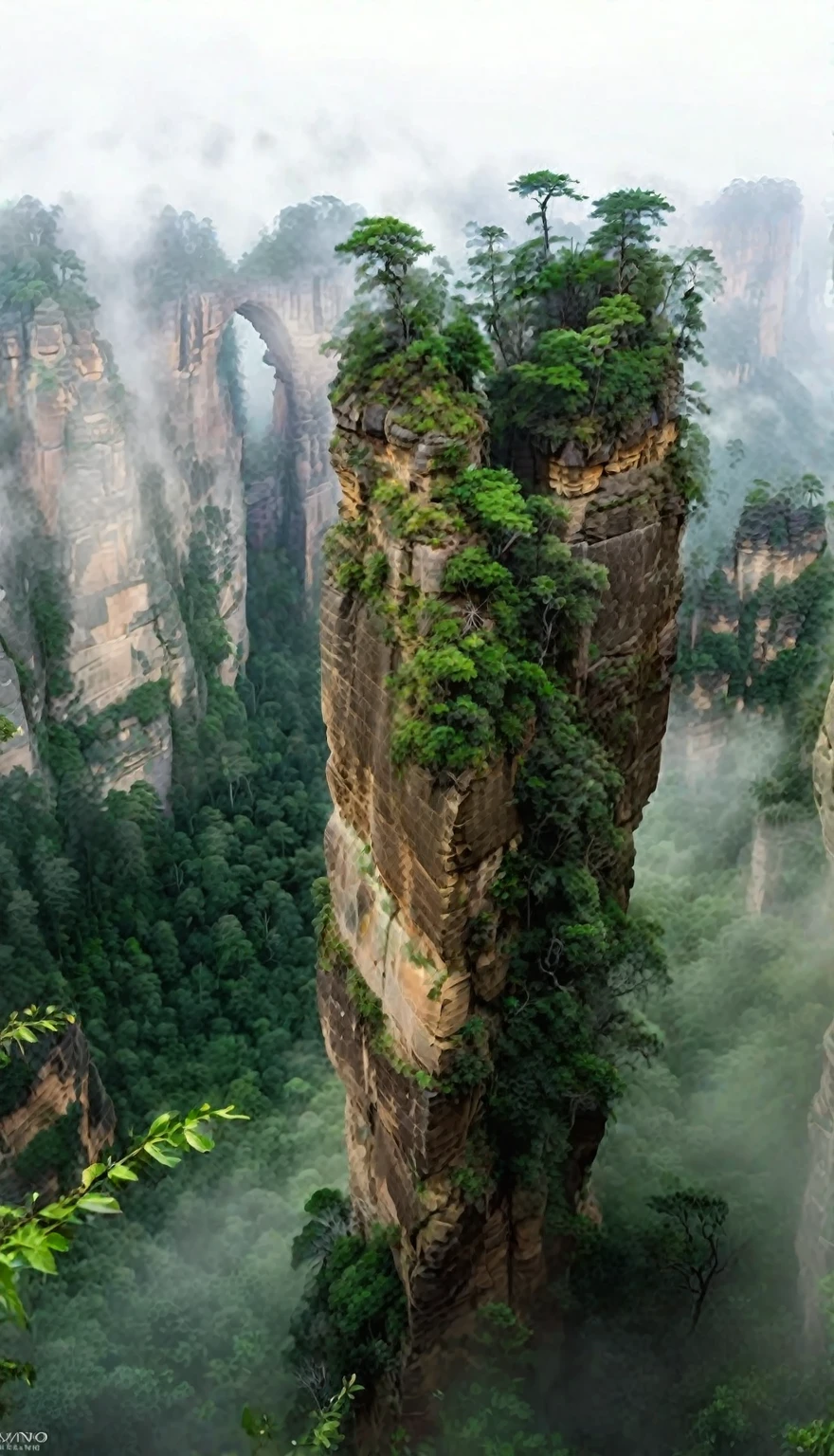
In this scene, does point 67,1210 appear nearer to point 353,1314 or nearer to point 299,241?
point 353,1314

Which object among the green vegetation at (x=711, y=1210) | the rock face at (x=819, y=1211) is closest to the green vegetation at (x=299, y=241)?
the green vegetation at (x=711, y=1210)

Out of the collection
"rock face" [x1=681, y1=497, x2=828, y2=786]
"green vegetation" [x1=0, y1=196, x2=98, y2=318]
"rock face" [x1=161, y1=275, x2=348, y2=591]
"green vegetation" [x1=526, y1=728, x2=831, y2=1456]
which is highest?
"green vegetation" [x1=0, y1=196, x2=98, y2=318]

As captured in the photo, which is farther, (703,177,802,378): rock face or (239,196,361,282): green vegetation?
(703,177,802,378): rock face

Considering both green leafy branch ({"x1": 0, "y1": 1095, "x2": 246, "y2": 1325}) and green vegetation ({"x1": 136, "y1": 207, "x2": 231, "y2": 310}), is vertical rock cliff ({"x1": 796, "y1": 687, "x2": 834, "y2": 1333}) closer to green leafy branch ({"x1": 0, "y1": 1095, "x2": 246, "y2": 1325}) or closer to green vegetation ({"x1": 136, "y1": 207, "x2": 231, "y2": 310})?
green leafy branch ({"x1": 0, "y1": 1095, "x2": 246, "y2": 1325})

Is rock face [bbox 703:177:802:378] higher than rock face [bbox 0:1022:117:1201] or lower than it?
higher

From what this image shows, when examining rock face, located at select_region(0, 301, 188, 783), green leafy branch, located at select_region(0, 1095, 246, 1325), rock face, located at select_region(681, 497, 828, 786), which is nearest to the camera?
green leafy branch, located at select_region(0, 1095, 246, 1325)

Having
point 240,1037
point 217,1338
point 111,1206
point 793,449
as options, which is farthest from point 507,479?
point 793,449

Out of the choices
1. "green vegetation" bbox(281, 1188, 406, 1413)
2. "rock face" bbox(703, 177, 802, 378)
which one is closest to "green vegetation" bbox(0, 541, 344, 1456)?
"green vegetation" bbox(281, 1188, 406, 1413)
